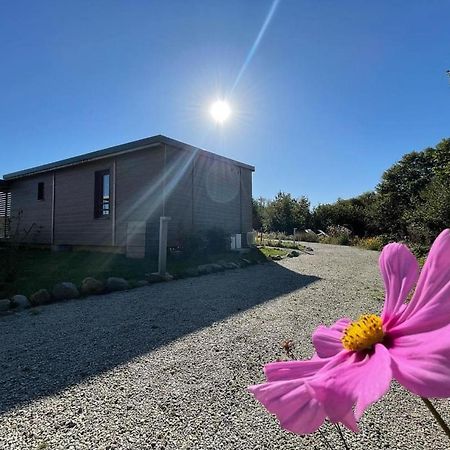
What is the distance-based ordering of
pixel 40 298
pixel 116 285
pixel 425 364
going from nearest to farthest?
pixel 425 364 → pixel 40 298 → pixel 116 285

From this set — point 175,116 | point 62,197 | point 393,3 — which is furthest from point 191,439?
point 62,197

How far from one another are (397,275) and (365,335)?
0.32 feet

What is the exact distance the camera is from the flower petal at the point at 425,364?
23 centimetres

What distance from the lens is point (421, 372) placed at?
25 centimetres

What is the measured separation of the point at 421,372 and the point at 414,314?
0.10 metres

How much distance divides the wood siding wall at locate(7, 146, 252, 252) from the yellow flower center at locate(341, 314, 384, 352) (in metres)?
8.29

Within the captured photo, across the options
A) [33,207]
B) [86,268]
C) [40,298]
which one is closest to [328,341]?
[40,298]

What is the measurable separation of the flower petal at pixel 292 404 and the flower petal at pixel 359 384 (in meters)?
0.02

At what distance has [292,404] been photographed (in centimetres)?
30

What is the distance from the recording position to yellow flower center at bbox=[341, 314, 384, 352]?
0.34m

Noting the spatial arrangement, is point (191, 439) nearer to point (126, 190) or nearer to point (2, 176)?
point (126, 190)

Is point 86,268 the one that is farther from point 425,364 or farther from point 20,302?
point 425,364

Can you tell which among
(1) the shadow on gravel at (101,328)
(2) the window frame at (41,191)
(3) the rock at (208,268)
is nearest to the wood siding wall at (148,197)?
(2) the window frame at (41,191)

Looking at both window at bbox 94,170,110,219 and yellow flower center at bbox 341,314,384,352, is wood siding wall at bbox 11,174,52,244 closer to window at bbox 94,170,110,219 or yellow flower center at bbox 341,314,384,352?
window at bbox 94,170,110,219
